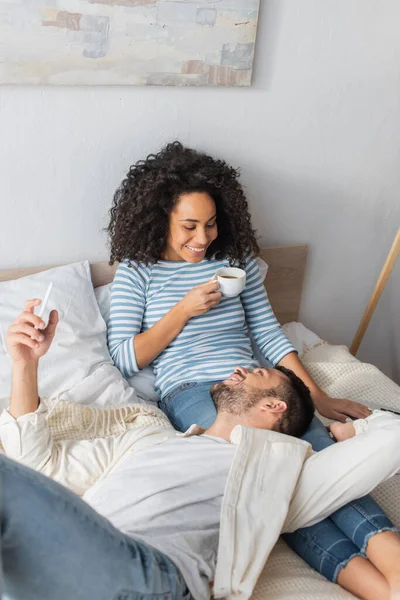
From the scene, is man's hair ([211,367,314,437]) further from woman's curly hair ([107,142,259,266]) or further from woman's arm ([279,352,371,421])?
woman's curly hair ([107,142,259,266])

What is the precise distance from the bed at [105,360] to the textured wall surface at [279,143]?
0.23 feet

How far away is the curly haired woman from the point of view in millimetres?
1823

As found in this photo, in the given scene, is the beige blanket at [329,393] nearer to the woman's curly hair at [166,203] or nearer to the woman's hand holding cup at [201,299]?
the woman's hand holding cup at [201,299]

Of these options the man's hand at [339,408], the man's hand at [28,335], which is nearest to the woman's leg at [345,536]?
the man's hand at [339,408]

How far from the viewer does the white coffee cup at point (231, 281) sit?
5.77 ft

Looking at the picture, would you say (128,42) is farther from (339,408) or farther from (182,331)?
(339,408)

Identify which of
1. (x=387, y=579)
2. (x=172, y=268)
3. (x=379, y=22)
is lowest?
(x=387, y=579)

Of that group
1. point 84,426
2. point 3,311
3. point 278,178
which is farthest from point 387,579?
point 278,178

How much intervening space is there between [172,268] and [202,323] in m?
0.16

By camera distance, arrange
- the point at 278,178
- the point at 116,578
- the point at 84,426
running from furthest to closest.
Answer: the point at 278,178
the point at 84,426
the point at 116,578

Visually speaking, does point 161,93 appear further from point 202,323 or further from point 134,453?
point 134,453

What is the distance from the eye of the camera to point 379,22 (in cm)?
212

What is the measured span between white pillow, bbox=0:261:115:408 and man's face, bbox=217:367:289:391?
1.29 feet

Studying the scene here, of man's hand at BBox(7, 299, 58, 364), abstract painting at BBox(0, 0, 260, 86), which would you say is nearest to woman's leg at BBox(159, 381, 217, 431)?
man's hand at BBox(7, 299, 58, 364)
